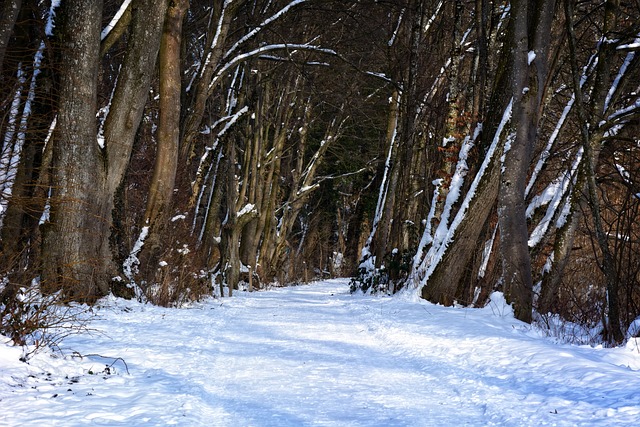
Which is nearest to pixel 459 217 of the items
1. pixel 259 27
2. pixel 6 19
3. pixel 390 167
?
pixel 259 27

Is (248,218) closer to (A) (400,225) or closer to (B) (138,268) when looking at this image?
(A) (400,225)

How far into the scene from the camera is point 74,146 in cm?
751

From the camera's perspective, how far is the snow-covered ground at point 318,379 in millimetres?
3482

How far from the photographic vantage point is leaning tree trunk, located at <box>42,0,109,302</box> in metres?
7.38

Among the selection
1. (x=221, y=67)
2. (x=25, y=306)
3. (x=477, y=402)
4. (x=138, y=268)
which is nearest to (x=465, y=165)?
(x=221, y=67)

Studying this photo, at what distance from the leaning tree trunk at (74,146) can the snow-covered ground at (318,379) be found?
1.04m

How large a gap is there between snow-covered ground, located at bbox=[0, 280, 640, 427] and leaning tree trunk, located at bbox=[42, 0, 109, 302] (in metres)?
1.04

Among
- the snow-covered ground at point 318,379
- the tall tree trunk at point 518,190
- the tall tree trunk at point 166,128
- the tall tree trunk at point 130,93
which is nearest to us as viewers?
the snow-covered ground at point 318,379

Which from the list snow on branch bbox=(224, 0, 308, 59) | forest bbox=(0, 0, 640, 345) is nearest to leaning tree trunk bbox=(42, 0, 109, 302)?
forest bbox=(0, 0, 640, 345)

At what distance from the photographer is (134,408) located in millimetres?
3541

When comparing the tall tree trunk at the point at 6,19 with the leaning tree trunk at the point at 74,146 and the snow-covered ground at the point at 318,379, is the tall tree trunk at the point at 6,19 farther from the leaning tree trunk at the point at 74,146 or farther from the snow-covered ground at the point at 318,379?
the snow-covered ground at the point at 318,379

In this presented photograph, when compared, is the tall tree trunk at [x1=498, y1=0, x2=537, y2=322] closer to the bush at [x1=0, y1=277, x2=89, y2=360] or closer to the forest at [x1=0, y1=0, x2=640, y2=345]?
the forest at [x1=0, y1=0, x2=640, y2=345]

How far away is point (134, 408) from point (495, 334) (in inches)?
153

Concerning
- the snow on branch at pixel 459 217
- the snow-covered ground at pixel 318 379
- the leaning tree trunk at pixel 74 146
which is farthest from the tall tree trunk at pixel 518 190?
the leaning tree trunk at pixel 74 146
